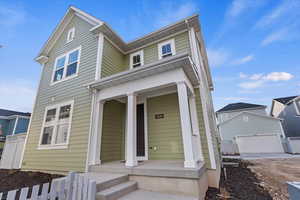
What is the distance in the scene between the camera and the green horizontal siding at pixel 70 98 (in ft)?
17.5

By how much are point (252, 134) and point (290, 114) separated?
9346mm

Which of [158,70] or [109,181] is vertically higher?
[158,70]

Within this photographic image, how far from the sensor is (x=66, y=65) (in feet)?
23.8

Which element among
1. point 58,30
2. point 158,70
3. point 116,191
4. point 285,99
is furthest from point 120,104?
point 285,99

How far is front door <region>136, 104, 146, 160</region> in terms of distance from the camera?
19.2 feet

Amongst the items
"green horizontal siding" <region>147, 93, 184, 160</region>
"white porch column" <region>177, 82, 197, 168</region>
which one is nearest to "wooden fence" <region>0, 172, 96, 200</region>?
"white porch column" <region>177, 82, 197, 168</region>

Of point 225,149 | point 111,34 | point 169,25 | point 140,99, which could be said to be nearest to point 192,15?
point 169,25

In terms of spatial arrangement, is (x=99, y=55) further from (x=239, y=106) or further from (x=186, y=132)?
(x=239, y=106)

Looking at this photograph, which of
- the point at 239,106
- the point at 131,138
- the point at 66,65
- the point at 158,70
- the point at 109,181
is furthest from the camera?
the point at 239,106

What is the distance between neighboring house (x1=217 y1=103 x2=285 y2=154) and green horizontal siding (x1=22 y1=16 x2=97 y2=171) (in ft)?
52.0

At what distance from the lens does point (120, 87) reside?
16.4 ft

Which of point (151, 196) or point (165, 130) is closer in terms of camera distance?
point (151, 196)

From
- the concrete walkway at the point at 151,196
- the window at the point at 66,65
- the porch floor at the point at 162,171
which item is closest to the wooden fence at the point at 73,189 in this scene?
the concrete walkway at the point at 151,196

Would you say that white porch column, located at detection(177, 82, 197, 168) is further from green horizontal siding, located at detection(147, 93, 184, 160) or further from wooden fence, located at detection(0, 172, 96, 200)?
wooden fence, located at detection(0, 172, 96, 200)
